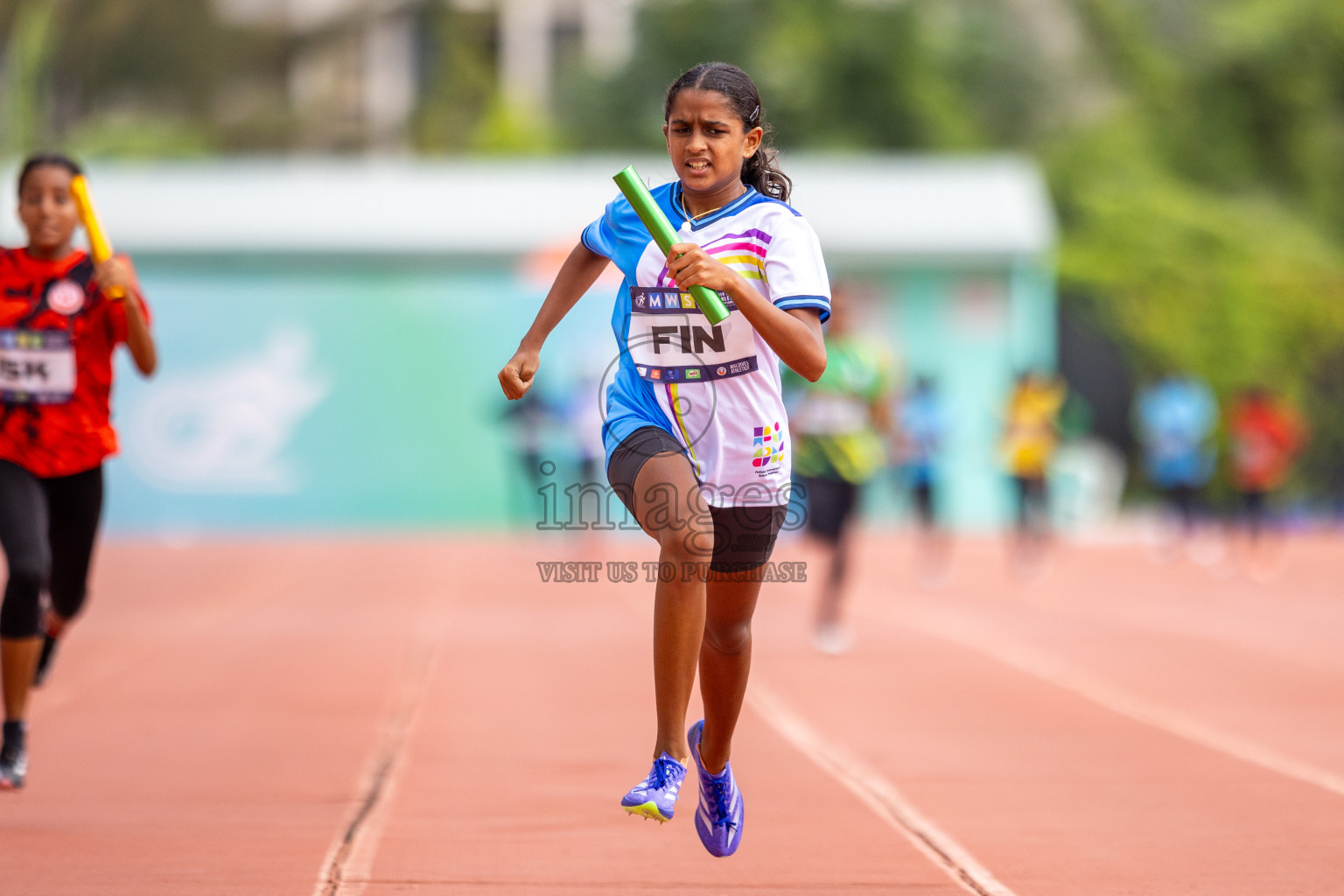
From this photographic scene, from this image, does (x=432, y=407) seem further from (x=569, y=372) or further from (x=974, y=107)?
(x=974, y=107)

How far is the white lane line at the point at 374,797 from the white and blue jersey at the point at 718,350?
1.31 m

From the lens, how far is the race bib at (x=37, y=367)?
598cm

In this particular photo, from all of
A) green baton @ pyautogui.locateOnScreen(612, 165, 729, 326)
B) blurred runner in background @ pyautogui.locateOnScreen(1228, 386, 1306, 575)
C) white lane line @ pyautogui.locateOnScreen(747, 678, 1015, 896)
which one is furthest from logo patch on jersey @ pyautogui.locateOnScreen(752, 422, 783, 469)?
blurred runner in background @ pyautogui.locateOnScreen(1228, 386, 1306, 575)

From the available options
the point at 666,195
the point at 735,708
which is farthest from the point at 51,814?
the point at 666,195

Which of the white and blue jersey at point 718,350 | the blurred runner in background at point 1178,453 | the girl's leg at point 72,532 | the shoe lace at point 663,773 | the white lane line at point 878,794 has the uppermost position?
the white and blue jersey at point 718,350

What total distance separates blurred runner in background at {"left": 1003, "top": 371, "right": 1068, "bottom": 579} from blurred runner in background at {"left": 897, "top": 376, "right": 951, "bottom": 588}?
673 millimetres

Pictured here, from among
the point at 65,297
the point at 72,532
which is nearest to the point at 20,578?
the point at 72,532

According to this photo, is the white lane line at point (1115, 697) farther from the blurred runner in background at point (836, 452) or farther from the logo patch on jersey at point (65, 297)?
the logo patch on jersey at point (65, 297)

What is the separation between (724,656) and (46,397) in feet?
8.68

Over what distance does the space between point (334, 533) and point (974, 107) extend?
2516 centimetres

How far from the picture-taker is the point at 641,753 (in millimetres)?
6895

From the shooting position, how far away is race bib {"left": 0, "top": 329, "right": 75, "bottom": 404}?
598 centimetres

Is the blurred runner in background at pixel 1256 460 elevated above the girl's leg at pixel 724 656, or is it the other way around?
the girl's leg at pixel 724 656

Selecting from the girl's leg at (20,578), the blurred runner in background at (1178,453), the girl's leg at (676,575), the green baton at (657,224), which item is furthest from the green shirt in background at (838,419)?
the blurred runner in background at (1178,453)
